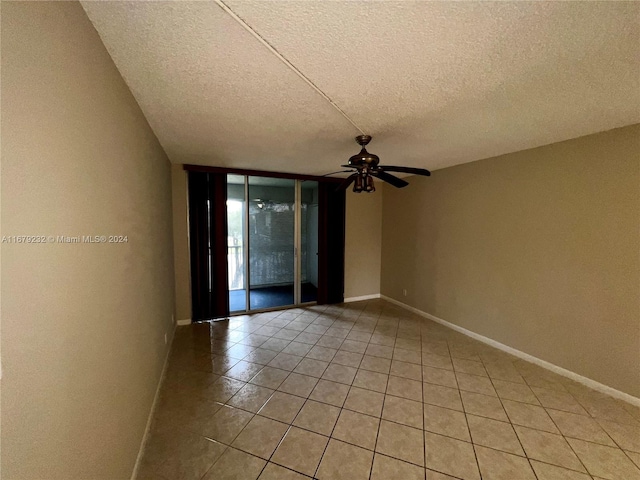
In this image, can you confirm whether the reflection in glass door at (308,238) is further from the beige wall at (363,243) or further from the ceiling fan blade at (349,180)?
the ceiling fan blade at (349,180)

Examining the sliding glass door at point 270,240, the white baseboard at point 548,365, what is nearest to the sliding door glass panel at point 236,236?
the sliding glass door at point 270,240

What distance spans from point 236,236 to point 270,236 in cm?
55

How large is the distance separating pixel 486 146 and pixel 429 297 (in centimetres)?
231

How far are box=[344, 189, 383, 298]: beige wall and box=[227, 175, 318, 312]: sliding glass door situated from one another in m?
0.65

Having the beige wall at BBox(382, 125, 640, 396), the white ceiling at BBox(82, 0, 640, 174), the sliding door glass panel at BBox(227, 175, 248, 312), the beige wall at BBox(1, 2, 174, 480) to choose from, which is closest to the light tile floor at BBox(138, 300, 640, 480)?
the beige wall at BBox(382, 125, 640, 396)

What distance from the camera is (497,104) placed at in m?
1.76

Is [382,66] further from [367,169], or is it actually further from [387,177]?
[387,177]

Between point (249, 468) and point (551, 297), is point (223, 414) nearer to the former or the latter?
point (249, 468)

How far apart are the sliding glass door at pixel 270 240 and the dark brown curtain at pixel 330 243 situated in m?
0.14

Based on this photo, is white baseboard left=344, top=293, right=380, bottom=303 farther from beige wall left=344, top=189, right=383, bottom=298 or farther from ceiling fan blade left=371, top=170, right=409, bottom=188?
ceiling fan blade left=371, top=170, right=409, bottom=188

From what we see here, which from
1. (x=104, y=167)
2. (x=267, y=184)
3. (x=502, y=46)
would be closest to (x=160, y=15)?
(x=104, y=167)

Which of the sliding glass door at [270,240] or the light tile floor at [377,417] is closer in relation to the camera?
the light tile floor at [377,417]

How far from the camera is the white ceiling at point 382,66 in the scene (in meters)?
1.00

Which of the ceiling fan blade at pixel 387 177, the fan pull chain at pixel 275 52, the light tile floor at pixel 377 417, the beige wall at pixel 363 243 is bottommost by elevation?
the light tile floor at pixel 377 417
